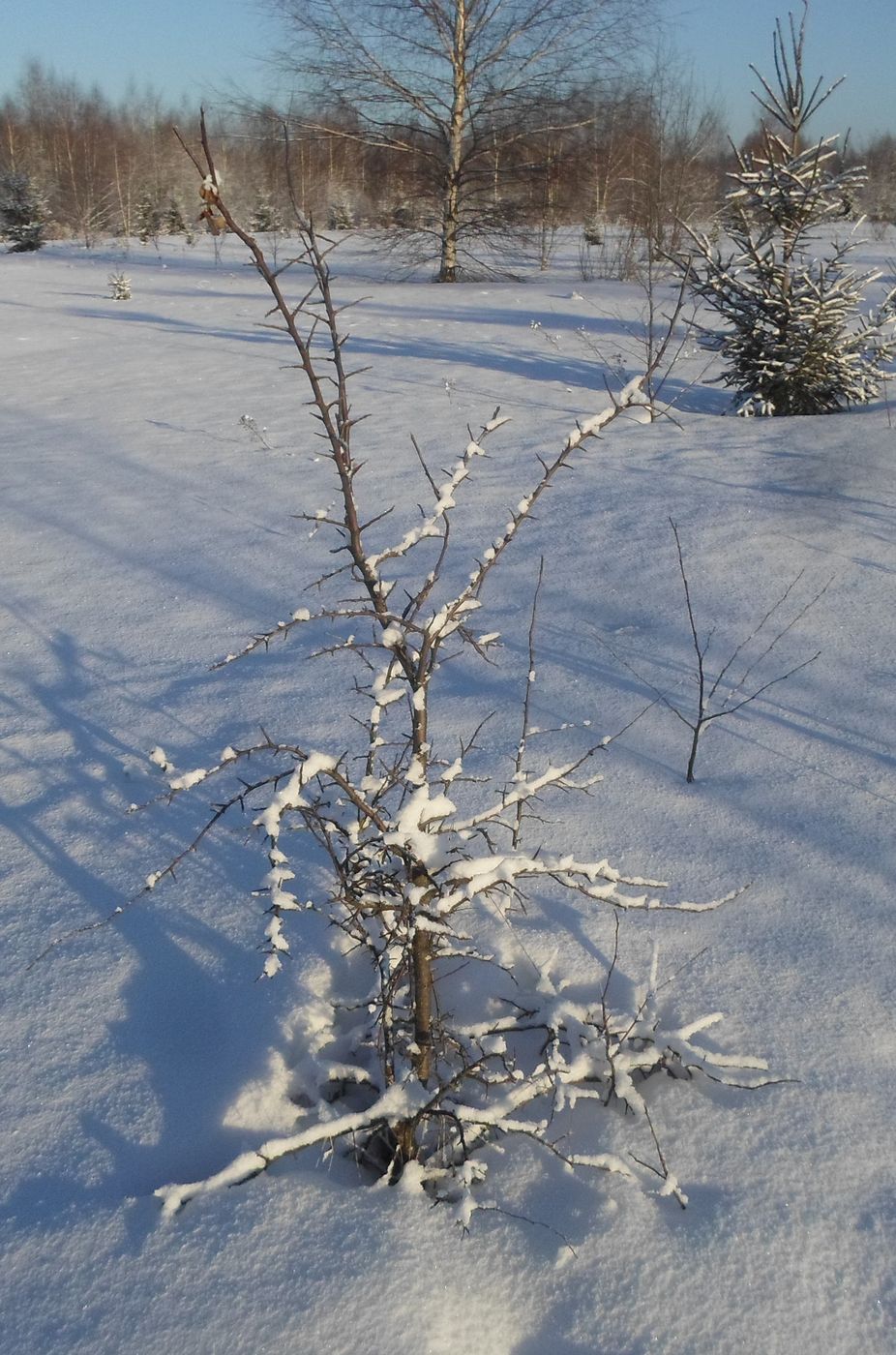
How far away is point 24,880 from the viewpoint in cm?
236

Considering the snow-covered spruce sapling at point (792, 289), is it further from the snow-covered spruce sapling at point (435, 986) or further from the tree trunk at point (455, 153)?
the tree trunk at point (455, 153)

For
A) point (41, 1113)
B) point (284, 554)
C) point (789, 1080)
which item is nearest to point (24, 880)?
point (41, 1113)

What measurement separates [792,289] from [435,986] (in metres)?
5.60

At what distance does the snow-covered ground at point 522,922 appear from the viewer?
1436 mm

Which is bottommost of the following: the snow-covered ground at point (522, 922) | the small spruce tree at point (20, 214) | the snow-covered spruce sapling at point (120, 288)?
the snow-covered ground at point (522, 922)

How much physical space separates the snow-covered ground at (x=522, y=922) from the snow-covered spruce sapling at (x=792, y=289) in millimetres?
793

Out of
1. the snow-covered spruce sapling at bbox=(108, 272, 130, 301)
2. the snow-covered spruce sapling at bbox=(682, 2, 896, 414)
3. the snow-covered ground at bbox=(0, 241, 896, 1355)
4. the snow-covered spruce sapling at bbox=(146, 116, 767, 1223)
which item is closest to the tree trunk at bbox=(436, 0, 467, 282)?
the snow-covered spruce sapling at bbox=(108, 272, 130, 301)

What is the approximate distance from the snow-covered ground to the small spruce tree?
2061cm

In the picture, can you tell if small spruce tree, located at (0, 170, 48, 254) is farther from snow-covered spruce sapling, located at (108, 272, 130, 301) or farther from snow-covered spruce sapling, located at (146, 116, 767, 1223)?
snow-covered spruce sapling, located at (146, 116, 767, 1223)

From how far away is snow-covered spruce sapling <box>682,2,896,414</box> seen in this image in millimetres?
6086

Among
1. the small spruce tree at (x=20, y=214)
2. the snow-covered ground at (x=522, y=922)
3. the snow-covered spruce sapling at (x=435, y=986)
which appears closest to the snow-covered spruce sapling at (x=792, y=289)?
the snow-covered ground at (x=522, y=922)

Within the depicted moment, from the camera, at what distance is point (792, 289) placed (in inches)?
241

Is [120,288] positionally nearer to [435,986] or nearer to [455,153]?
[455,153]

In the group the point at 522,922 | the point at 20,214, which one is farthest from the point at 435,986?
the point at 20,214
